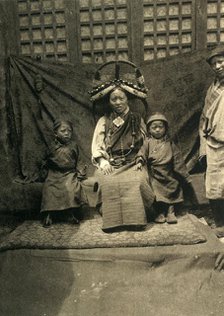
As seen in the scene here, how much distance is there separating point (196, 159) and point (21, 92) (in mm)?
2215

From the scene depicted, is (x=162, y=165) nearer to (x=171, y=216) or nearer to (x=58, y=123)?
(x=171, y=216)

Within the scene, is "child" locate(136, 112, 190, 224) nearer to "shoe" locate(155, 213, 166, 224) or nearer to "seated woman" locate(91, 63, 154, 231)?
"shoe" locate(155, 213, 166, 224)

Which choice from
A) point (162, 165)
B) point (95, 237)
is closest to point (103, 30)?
point (162, 165)

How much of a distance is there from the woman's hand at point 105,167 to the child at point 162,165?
293 mm

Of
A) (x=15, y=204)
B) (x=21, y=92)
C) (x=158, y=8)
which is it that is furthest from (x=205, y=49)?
(x=15, y=204)

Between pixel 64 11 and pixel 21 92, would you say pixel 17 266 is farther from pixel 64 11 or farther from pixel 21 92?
pixel 64 11

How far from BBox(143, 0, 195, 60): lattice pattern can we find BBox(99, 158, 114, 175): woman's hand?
1514mm

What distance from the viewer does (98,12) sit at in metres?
5.45

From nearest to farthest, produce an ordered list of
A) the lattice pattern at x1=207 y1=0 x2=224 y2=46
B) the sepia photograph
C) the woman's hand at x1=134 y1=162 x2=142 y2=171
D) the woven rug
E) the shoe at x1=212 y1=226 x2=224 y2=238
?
the sepia photograph, the woven rug, the shoe at x1=212 y1=226 x2=224 y2=238, the woman's hand at x1=134 y1=162 x2=142 y2=171, the lattice pattern at x1=207 y1=0 x2=224 y2=46

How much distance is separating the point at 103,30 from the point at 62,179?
193 centimetres

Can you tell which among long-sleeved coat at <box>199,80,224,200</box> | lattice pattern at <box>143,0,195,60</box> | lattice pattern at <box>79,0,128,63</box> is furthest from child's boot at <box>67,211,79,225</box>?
lattice pattern at <box>143,0,195,60</box>

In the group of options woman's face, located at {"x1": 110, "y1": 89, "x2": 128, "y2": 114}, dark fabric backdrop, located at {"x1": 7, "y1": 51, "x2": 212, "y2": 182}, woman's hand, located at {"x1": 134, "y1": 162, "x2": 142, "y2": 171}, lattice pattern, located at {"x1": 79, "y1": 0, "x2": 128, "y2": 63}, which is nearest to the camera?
woman's hand, located at {"x1": 134, "y1": 162, "x2": 142, "y2": 171}

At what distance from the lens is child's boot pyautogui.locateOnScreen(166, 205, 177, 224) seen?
Result: 467cm

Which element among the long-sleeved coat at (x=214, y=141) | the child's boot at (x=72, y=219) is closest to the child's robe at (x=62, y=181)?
the child's boot at (x=72, y=219)
